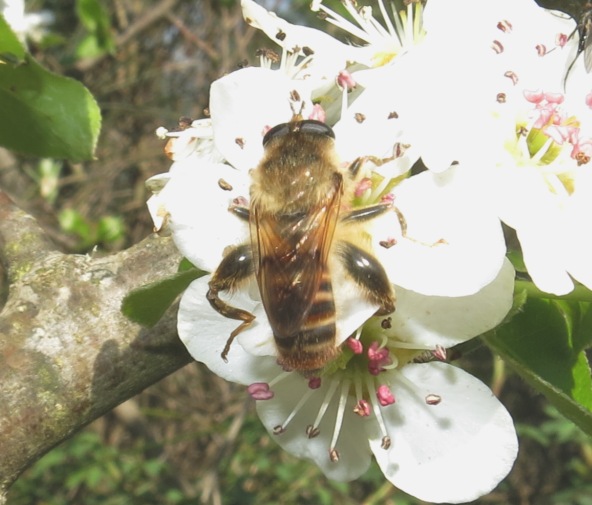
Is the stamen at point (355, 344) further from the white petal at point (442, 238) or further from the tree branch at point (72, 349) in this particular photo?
the tree branch at point (72, 349)

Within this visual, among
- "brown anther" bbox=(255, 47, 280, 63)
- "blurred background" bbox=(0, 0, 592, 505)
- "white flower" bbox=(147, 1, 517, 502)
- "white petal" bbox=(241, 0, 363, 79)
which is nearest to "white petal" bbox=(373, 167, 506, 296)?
"white flower" bbox=(147, 1, 517, 502)

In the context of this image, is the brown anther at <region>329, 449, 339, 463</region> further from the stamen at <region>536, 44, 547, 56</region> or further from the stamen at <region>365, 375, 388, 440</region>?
the stamen at <region>536, 44, 547, 56</region>

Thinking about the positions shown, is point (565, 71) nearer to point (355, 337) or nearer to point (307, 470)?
point (355, 337)

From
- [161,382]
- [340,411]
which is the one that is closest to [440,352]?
[340,411]

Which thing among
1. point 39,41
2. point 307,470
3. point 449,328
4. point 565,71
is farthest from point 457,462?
point 307,470

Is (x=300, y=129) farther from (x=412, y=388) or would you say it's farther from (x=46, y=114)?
(x=46, y=114)

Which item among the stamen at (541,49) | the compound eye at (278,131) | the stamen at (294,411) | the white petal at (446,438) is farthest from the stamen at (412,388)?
the stamen at (541,49)
